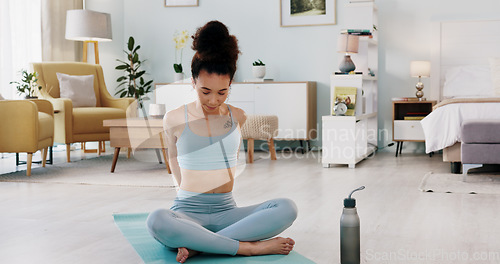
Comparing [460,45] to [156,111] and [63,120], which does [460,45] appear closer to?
[156,111]

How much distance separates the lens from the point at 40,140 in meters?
4.25

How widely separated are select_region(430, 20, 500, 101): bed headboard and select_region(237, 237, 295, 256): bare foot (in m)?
4.23

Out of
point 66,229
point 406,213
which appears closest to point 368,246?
point 406,213

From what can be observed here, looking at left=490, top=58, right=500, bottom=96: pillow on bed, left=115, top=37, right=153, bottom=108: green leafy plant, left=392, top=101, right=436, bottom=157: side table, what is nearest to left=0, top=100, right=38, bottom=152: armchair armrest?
left=115, top=37, right=153, bottom=108: green leafy plant

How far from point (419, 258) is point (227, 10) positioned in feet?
16.1

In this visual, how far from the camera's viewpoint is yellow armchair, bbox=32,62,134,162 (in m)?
4.93

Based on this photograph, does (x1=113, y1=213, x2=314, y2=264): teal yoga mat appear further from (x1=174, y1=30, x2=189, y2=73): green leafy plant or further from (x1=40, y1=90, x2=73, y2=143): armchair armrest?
(x1=174, y1=30, x2=189, y2=73): green leafy plant

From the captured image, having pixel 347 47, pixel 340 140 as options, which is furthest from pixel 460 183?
pixel 347 47

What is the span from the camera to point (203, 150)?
1.99 m

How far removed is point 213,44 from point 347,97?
2.99 meters

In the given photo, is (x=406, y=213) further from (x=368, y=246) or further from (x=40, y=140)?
(x=40, y=140)

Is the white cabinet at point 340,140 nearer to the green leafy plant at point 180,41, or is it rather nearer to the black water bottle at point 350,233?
the green leafy plant at point 180,41

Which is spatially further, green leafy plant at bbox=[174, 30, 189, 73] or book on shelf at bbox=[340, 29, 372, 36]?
green leafy plant at bbox=[174, 30, 189, 73]

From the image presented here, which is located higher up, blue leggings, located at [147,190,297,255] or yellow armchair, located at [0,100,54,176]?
yellow armchair, located at [0,100,54,176]
